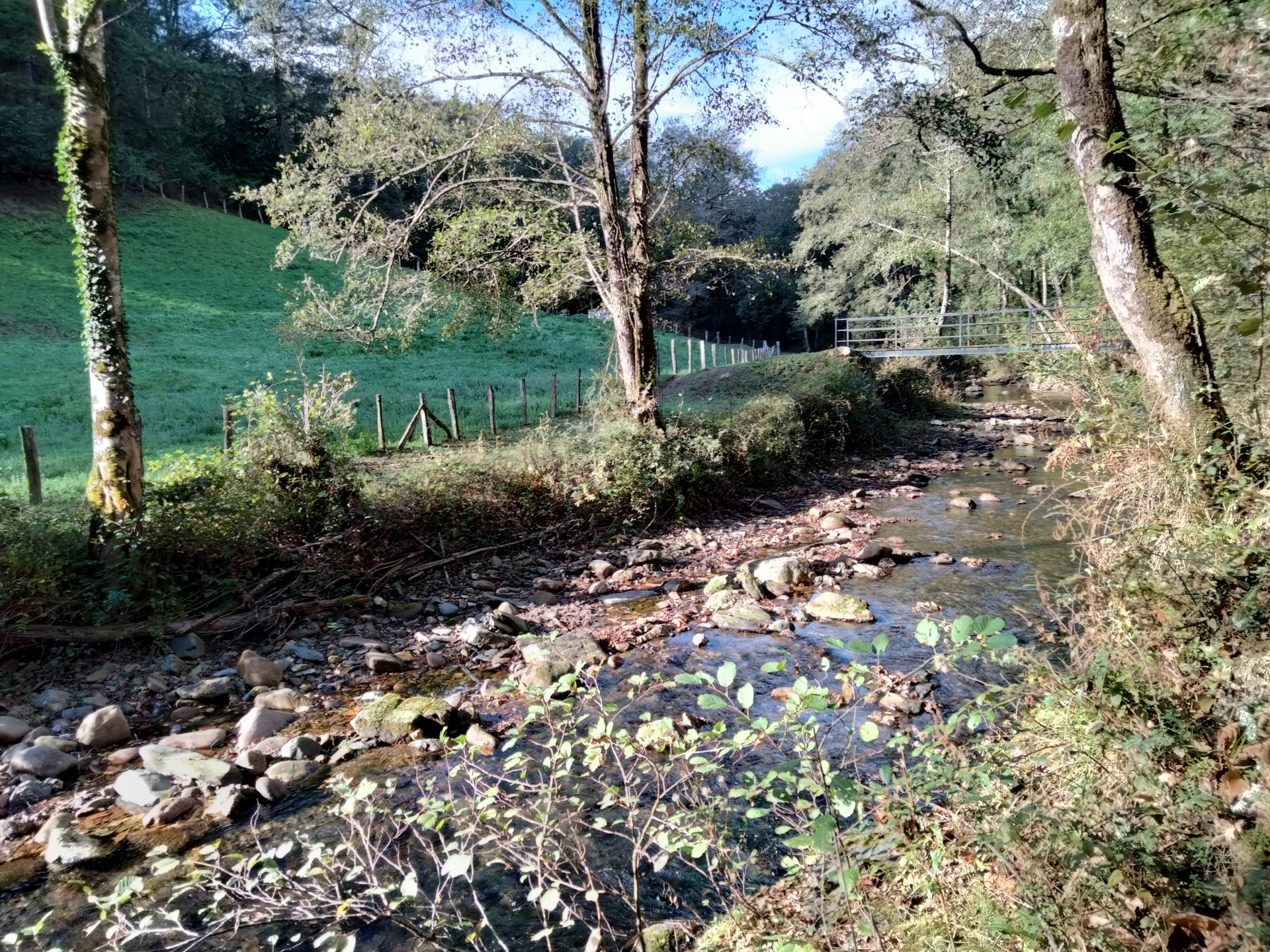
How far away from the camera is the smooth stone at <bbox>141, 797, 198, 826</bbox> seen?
4.61 meters

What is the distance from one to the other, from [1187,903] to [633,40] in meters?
12.6

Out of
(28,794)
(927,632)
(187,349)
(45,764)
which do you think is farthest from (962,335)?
(187,349)

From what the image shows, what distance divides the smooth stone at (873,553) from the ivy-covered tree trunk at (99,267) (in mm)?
8344

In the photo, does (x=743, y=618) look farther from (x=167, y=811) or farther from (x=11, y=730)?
(x=11, y=730)

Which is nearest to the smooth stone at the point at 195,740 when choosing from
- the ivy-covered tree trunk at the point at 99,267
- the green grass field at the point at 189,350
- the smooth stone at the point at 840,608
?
the ivy-covered tree trunk at the point at 99,267

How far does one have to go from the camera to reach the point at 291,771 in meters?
5.12

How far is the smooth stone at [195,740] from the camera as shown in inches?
216

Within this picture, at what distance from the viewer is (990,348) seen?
20125 millimetres

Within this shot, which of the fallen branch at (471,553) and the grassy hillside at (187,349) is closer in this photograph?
the fallen branch at (471,553)

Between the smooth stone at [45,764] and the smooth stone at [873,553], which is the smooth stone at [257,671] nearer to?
the smooth stone at [45,764]

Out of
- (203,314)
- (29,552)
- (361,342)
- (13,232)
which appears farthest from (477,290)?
(13,232)

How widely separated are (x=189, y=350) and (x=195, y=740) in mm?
23023

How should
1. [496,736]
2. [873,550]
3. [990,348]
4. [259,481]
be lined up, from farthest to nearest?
1. [990,348]
2. [873,550]
3. [259,481]
4. [496,736]

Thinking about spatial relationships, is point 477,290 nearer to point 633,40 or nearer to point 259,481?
point 633,40
